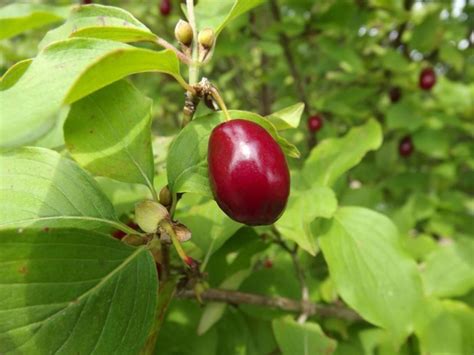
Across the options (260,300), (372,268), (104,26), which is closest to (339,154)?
(372,268)

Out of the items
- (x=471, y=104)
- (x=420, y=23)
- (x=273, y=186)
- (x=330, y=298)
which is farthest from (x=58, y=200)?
(x=471, y=104)

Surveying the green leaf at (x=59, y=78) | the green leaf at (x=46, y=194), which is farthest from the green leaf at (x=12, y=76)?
the green leaf at (x=46, y=194)

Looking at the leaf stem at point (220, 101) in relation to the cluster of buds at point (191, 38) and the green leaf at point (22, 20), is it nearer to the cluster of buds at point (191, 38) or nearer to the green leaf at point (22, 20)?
the cluster of buds at point (191, 38)

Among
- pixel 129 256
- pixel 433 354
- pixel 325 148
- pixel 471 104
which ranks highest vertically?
pixel 129 256

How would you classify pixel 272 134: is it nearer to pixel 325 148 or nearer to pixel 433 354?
pixel 325 148

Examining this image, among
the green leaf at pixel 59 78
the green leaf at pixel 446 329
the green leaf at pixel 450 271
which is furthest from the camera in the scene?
the green leaf at pixel 450 271
